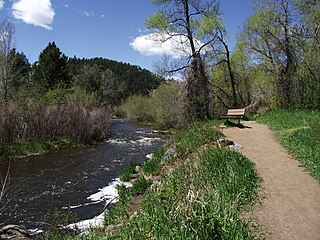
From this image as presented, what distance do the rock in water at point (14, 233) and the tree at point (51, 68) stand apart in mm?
38551

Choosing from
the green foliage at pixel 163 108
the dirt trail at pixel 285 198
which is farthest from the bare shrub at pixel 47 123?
the dirt trail at pixel 285 198

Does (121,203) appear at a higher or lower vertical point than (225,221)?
lower

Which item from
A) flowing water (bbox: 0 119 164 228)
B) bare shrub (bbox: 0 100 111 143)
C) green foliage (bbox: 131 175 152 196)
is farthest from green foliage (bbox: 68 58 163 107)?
green foliage (bbox: 131 175 152 196)

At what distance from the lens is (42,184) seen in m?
12.9

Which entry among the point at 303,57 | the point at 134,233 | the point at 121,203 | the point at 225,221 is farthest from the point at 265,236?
the point at 303,57

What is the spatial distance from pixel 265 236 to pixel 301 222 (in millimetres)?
797

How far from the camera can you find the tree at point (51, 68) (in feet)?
147

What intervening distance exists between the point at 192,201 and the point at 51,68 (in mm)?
44438

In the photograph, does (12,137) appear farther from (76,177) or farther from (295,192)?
(295,192)

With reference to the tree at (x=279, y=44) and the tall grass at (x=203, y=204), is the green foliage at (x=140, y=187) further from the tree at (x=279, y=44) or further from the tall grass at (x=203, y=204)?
the tree at (x=279, y=44)

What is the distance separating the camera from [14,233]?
7.72 m

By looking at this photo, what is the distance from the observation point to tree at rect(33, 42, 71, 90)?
44.8 meters

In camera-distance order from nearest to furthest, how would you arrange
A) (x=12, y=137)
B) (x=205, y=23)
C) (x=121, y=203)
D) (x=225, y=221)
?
(x=225, y=221)
(x=121, y=203)
(x=12, y=137)
(x=205, y=23)

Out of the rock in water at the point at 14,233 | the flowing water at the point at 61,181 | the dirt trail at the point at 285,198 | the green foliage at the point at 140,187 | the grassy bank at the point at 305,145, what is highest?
the grassy bank at the point at 305,145
